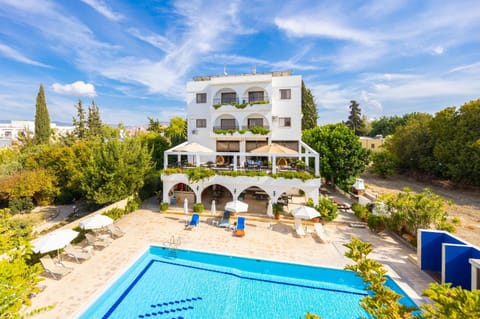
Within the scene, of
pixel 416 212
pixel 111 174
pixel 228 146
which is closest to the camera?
pixel 416 212

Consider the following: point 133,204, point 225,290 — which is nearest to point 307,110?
point 133,204

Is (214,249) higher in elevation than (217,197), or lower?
lower

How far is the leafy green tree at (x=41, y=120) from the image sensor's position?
1880 inches

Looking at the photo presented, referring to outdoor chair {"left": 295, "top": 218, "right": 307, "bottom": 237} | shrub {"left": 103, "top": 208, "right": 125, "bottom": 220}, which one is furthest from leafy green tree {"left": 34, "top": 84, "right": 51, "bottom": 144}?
outdoor chair {"left": 295, "top": 218, "right": 307, "bottom": 237}

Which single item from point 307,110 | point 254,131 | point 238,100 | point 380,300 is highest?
Answer: point 307,110

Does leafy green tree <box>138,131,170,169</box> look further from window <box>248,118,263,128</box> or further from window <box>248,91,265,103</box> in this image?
window <box>248,91,265,103</box>

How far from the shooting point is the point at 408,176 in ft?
127

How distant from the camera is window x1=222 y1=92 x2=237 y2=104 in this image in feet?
88.5

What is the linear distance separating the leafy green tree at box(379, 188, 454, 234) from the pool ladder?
49.5 ft

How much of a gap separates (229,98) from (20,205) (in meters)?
27.5

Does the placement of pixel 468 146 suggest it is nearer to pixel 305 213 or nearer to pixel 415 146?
pixel 415 146

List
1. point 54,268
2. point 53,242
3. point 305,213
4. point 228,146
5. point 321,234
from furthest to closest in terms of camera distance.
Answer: point 228,146
point 305,213
point 321,234
point 53,242
point 54,268

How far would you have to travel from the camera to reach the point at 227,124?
89.5ft

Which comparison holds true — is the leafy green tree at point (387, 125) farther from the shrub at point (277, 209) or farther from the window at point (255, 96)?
the shrub at point (277, 209)
